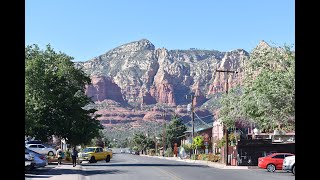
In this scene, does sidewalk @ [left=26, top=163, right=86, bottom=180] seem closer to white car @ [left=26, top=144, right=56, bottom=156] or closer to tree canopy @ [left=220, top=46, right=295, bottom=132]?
tree canopy @ [left=220, top=46, right=295, bottom=132]

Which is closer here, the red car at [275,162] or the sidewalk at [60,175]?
the sidewalk at [60,175]

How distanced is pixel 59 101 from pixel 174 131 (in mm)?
72077

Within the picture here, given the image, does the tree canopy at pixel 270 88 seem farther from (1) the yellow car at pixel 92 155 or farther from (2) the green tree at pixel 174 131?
(2) the green tree at pixel 174 131

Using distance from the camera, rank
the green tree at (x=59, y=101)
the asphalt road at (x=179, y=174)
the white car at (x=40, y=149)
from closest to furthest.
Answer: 1. the asphalt road at (x=179, y=174)
2. the white car at (x=40, y=149)
3. the green tree at (x=59, y=101)

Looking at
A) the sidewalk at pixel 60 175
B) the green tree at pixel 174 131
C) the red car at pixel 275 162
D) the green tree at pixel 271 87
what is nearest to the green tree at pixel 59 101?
the sidewalk at pixel 60 175

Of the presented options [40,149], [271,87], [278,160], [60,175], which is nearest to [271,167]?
[278,160]

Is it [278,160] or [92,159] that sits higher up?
[278,160]

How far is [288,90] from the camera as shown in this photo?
31.0 metres

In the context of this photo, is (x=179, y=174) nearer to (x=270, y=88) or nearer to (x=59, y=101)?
(x=270, y=88)

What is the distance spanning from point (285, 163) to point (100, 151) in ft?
99.8

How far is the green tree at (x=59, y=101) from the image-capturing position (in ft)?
174

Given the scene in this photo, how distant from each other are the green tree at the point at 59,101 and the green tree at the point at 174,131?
64.5 meters

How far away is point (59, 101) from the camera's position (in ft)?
183
